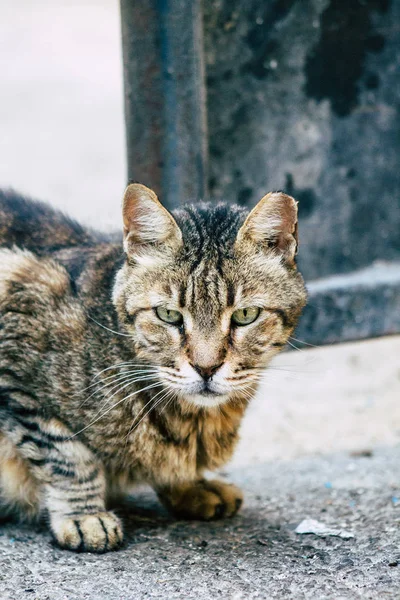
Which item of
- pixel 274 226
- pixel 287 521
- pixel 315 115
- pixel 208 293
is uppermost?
pixel 315 115

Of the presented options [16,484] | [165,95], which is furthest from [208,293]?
[165,95]

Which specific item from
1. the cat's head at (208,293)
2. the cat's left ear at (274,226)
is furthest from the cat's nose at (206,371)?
the cat's left ear at (274,226)

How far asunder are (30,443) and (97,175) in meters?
6.63

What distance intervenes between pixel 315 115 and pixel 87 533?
9.29 feet

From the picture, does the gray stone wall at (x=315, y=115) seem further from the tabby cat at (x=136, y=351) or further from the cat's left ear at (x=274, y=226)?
the cat's left ear at (x=274, y=226)

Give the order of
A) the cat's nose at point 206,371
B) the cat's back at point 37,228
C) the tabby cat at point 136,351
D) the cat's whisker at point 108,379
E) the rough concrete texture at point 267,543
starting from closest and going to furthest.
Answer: the rough concrete texture at point 267,543 → the cat's nose at point 206,371 → the tabby cat at point 136,351 → the cat's whisker at point 108,379 → the cat's back at point 37,228

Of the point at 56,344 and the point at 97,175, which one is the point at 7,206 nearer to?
the point at 56,344

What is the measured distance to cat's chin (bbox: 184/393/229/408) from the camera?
2650mm

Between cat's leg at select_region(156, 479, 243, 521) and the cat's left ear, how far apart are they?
1.01 meters

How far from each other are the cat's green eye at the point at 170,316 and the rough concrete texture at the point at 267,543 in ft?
1.37

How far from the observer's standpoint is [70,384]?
285 centimetres

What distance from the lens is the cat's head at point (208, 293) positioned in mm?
2629

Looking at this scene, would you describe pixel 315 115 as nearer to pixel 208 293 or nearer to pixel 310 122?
pixel 310 122

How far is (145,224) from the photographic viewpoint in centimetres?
277
